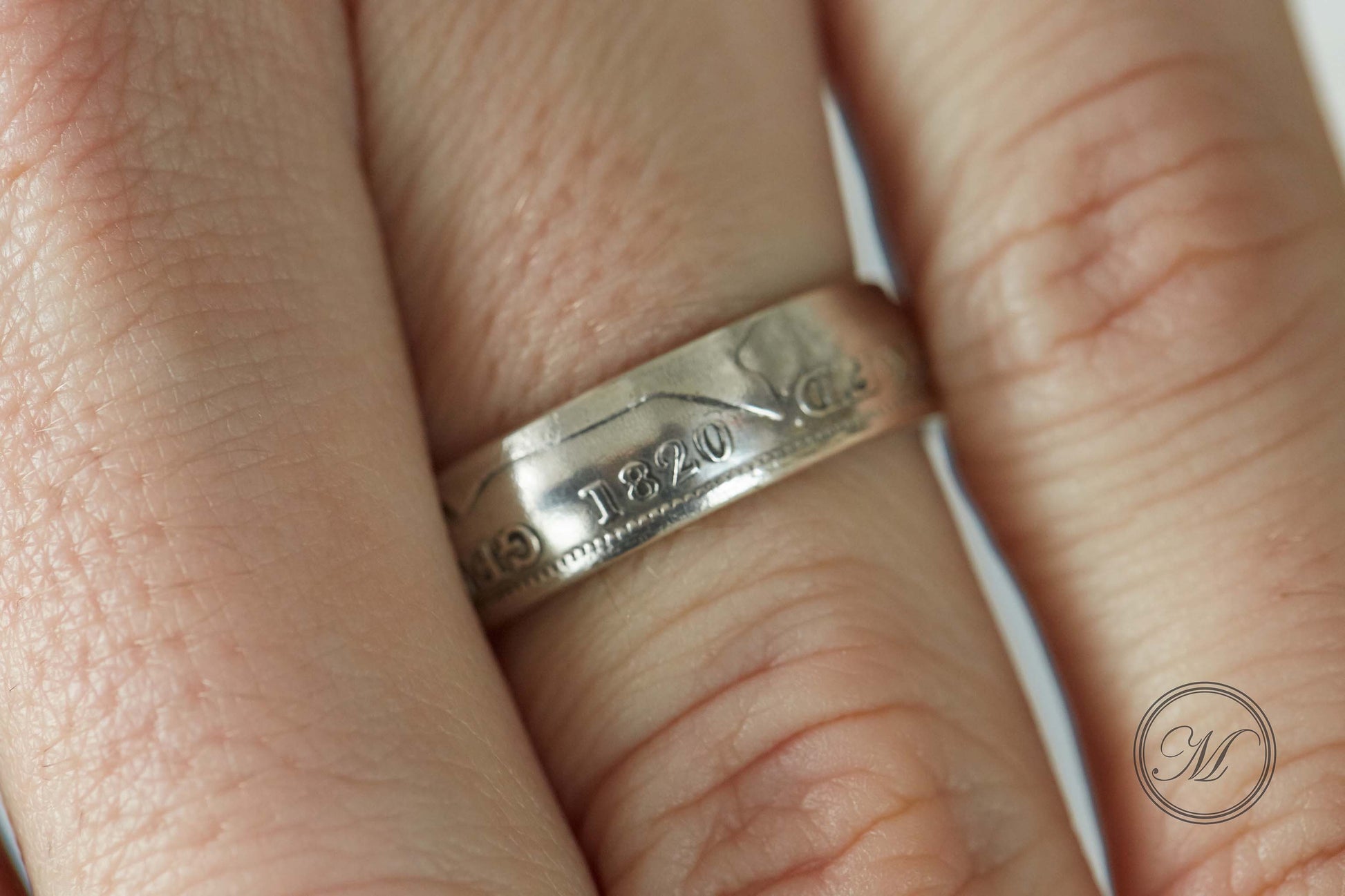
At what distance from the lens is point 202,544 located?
82 cm

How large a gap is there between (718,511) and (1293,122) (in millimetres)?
712

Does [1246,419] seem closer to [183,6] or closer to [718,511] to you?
[718,511]

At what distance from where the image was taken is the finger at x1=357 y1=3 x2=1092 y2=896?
3.16 ft

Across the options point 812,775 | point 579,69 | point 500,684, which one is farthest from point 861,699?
point 579,69

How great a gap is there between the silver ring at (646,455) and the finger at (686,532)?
7 centimetres

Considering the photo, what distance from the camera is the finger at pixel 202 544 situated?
791 millimetres

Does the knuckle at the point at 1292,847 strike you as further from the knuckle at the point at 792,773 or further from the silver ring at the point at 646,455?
the silver ring at the point at 646,455

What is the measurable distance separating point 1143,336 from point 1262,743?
39cm

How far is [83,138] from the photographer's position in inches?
33.7

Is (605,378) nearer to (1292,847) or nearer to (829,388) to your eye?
(829,388)

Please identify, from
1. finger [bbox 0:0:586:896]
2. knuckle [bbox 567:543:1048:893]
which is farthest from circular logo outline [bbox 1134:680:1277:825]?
finger [bbox 0:0:586:896]

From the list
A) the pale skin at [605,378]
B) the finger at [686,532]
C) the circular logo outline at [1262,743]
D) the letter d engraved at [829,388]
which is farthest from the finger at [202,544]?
the circular logo outline at [1262,743]

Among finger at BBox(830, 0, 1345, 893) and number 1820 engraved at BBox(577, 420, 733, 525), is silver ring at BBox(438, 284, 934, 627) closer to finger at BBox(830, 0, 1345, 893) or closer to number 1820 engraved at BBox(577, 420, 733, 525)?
number 1820 engraved at BBox(577, 420, 733, 525)

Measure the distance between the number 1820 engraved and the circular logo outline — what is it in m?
0.50
